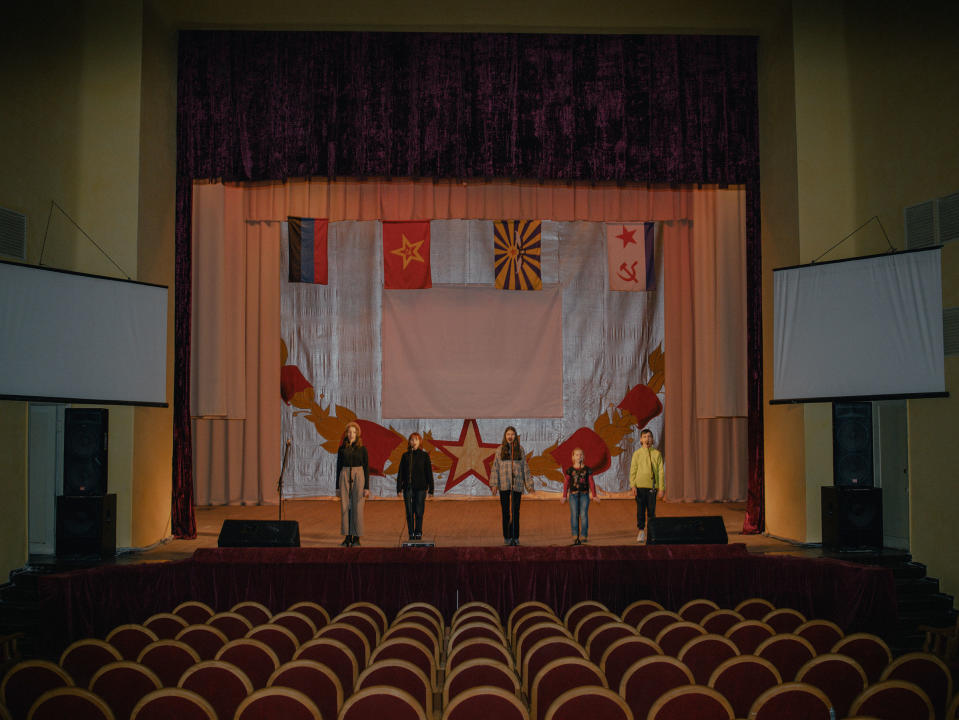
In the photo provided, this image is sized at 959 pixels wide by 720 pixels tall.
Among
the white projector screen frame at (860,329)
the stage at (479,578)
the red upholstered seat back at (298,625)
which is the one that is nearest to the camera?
the red upholstered seat back at (298,625)

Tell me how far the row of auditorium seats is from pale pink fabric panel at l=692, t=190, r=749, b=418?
7700mm

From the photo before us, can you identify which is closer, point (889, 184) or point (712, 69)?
point (889, 184)

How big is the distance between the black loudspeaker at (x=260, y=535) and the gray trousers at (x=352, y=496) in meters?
0.99

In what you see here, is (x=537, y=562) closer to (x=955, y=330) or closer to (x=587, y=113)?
(x=955, y=330)

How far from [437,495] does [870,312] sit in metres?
7.82

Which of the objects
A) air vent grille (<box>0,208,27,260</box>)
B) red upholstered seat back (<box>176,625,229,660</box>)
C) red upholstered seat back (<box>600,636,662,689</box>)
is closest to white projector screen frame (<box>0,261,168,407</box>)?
air vent grille (<box>0,208,27,260</box>)

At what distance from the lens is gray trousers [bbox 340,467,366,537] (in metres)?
9.70

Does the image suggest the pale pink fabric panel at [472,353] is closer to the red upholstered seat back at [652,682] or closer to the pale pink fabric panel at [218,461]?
the pale pink fabric panel at [218,461]

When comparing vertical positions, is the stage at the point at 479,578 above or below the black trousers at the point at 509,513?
below

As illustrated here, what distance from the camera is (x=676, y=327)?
548 inches

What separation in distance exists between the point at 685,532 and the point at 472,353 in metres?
5.81

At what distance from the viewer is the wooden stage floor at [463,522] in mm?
10242

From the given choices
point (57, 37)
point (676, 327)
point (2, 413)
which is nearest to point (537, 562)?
point (2, 413)

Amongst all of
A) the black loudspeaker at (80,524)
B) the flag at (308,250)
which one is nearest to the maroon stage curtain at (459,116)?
the black loudspeaker at (80,524)
